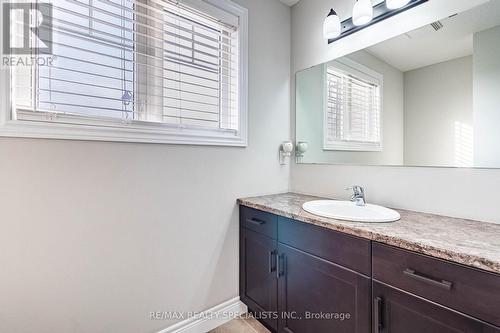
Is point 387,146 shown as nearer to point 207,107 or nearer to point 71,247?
point 207,107

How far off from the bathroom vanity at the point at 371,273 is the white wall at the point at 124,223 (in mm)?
293

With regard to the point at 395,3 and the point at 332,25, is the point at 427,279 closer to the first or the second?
the point at 395,3


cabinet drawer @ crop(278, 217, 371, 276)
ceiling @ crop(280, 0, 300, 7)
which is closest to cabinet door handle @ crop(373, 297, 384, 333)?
cabinet drawer @ crop(278, 217, 371, 276)

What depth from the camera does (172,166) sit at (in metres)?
1.46

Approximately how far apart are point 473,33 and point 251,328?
83.0 inches

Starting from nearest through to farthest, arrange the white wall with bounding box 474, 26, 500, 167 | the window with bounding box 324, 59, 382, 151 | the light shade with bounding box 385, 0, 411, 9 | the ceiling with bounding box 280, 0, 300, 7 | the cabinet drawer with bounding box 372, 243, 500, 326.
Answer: the cabinet drawer with bounding box 372, 243, 500, 326 → the white wall with bounding box 474, 26, 500, 167 → the light shade with bounding box 385, 0, 411, 9 → the window with bounding box 324, 59, 382, 151 → the ceiling with bounding box 280, 0, 300, 7

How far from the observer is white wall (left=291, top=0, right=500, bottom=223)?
45.7 inches

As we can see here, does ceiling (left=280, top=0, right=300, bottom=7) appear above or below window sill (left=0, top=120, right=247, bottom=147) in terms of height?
above

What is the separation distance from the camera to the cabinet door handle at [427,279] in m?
0.80

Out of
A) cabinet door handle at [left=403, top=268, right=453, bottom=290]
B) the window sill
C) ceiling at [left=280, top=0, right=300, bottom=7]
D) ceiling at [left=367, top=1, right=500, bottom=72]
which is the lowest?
cabinet door handle at [left=403, top=268, right=453, bottom=290]

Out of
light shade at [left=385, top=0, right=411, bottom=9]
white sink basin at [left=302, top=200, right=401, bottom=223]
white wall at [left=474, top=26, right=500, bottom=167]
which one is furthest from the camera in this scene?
light shade at [left=385, top=0, right=411, bottom=9]

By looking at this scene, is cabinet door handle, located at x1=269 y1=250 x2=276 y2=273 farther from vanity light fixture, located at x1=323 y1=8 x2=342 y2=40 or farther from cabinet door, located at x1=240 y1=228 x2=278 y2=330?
vanity light fixture, located at x1=323 y1=8 x2=342 y2=40

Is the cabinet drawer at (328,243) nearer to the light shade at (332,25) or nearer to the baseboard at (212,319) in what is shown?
the baseboard at (212,319)

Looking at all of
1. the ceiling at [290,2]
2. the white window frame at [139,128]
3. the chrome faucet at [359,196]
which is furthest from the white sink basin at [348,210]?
the ceiling at [290,2]
